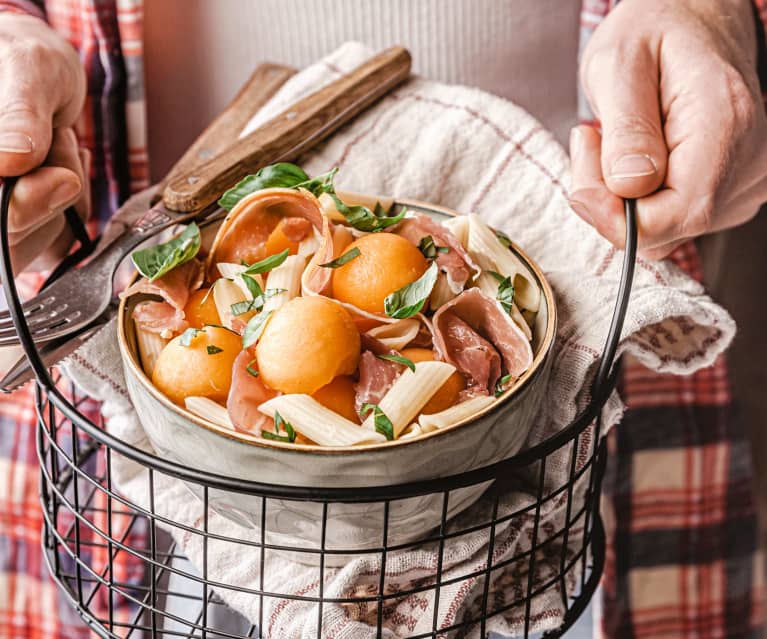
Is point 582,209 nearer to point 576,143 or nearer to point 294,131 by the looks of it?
point 576,143

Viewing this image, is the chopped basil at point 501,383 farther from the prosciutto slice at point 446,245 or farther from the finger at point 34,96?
the finger at point 34,96

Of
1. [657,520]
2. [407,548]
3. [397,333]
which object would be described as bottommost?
[657,520]

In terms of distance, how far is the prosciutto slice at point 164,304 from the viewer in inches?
17.0

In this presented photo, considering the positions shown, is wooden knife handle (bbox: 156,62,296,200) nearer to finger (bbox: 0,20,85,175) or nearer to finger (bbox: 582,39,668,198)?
finger (bbox: 0,20,85,175)

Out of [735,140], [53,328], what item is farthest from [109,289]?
[735,140]

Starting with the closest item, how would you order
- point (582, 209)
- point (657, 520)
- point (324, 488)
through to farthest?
point (324, 488) → point (582, 209) → point (657, 520)

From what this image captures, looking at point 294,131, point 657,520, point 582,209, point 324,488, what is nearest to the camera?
point 324,488

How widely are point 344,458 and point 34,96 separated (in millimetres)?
308

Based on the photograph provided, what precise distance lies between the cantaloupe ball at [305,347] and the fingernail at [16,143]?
0.59 ft

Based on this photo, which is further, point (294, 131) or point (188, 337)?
point (294, 131)

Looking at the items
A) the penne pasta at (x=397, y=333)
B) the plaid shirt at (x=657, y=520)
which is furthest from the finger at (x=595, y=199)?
the plaid shirt at (x=657, y=520)

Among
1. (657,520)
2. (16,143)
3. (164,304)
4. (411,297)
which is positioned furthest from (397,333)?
(657,520)

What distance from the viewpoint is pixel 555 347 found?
468 mm

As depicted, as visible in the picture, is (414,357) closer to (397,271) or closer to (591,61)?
(397,271)
